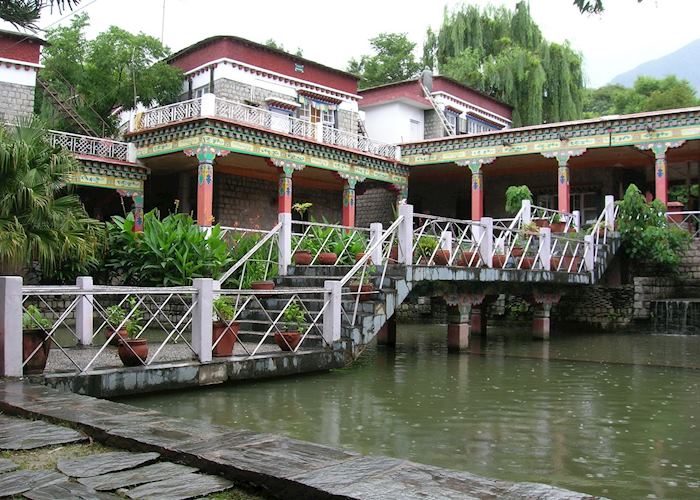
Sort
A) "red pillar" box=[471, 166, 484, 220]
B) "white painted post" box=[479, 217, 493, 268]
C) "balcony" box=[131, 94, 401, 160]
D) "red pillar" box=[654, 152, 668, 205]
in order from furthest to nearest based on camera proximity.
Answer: "red pillar" box=[471, 166, 484, 220], "red pillar" box=[654, 152, 668, 205], "balcony" box=[131, 94, 401, 160], "white painted post" box=[479, 217, 493, 268]

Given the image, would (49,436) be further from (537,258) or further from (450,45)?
(450,45)

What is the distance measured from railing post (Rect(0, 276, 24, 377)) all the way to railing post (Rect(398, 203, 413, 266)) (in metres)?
6.09

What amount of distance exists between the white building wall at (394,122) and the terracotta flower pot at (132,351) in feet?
70.6

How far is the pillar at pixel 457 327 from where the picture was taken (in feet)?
39.2

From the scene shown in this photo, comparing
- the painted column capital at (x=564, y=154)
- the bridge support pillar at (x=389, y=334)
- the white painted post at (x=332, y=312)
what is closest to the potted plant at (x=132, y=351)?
the white painted post at (x=332, y=312)

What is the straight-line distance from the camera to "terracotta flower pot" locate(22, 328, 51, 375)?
6.38m

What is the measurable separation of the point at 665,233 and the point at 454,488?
16.2 metres

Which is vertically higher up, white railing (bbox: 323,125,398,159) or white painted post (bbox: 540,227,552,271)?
white railing (bbox: 323,125,398,159)

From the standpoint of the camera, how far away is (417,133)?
28.6 m

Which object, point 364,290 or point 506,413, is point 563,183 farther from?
point 506,413

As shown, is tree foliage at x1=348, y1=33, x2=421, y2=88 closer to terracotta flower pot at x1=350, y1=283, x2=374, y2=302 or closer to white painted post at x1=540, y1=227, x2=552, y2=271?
white painted post at x1=540, y1=227, x2=552, y2=271

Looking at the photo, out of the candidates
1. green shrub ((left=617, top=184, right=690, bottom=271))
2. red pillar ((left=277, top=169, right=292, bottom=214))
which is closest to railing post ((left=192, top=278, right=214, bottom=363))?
green shrub ((left=617, top=184, right=690, bottom=271))

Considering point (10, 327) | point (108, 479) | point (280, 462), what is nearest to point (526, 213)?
point (10, 327)

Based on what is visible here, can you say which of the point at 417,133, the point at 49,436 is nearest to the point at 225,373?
the point at 49,436
